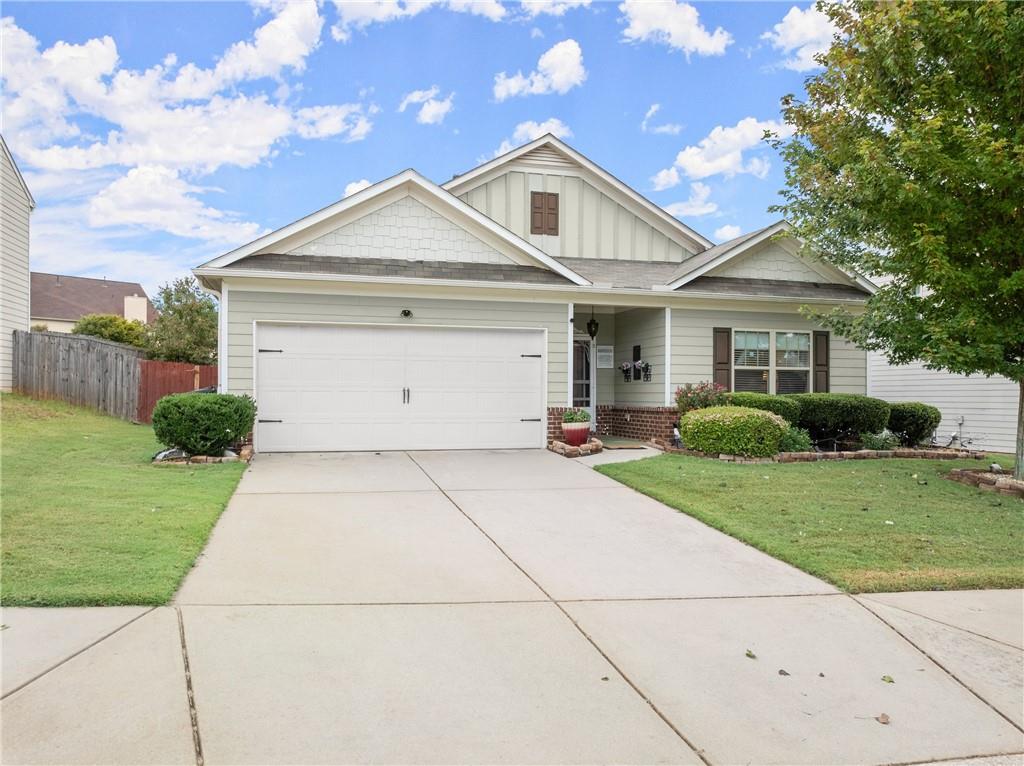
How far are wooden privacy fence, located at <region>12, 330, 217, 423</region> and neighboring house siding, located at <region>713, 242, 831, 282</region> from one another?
13802 millimetres

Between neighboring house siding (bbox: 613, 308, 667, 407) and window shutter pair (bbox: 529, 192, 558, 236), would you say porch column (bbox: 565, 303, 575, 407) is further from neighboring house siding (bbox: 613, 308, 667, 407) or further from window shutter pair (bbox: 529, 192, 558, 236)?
window shutter pair (bbox: 529, 192, 558, 236)

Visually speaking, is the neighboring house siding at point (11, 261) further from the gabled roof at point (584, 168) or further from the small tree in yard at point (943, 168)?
the small tree in yard at point (943, 168)

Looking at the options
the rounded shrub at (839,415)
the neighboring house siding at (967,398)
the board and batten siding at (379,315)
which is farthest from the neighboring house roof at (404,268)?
the neighboring house siding at (967,398)

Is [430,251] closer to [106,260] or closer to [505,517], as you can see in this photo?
[505,517]

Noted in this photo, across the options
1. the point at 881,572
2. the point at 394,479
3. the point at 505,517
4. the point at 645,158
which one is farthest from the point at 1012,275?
the point at 645,158

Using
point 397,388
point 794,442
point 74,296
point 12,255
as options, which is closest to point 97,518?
point 397,388

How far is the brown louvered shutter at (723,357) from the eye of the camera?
14.6 meters

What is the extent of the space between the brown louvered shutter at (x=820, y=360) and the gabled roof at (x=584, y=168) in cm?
389

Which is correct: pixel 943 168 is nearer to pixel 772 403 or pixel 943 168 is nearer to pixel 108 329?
pixel 772 403

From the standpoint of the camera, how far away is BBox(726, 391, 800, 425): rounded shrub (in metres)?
13.2

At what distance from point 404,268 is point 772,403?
7.06m

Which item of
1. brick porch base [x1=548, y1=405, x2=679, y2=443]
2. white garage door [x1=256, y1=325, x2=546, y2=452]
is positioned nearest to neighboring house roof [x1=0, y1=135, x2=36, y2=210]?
white garage door [x1=256, y1=325, x2=546, y2=452]

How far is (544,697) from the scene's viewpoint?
12.1 ft

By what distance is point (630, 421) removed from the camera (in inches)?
613
